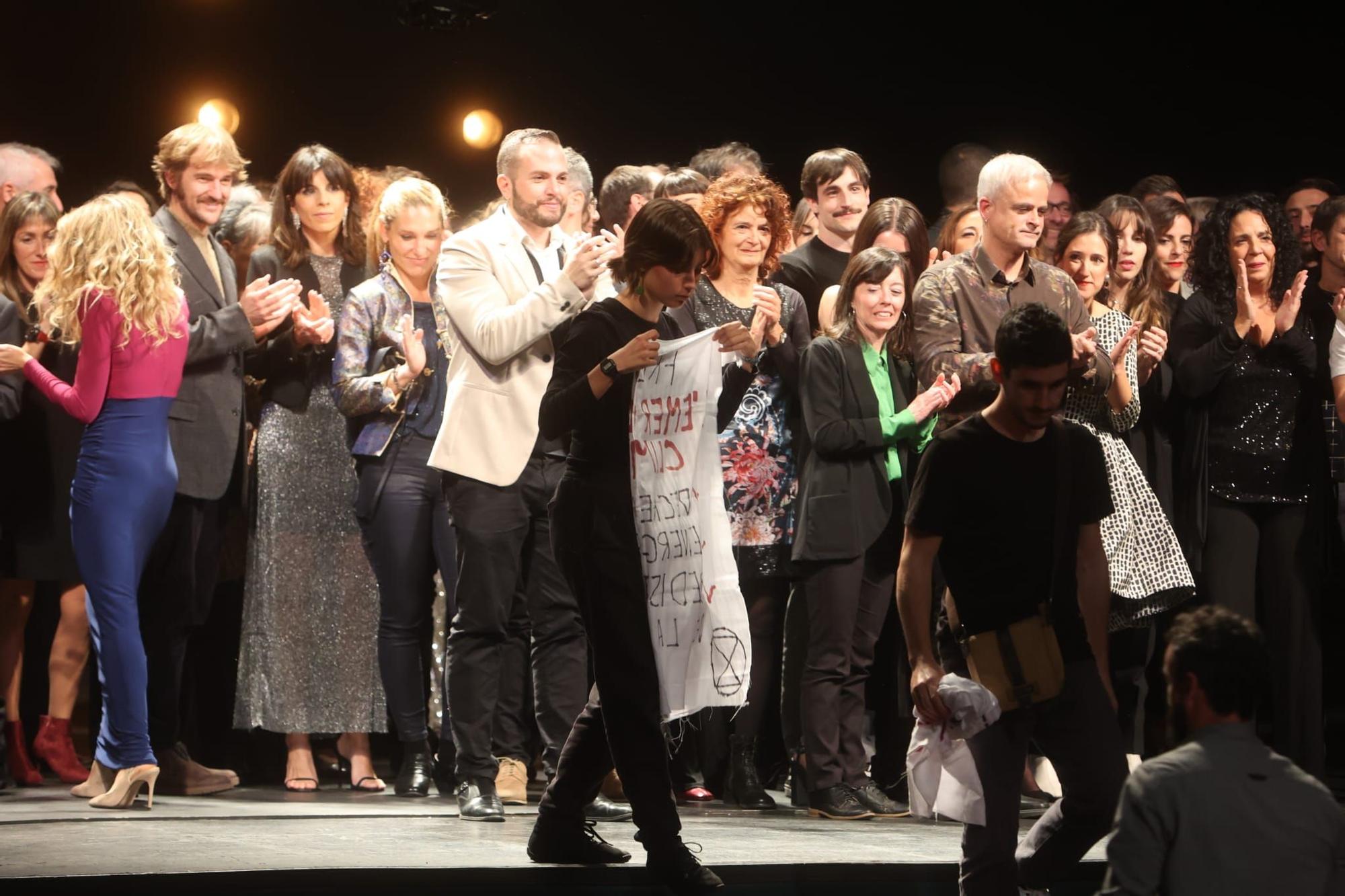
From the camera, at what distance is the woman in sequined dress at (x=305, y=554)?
19.4 feet

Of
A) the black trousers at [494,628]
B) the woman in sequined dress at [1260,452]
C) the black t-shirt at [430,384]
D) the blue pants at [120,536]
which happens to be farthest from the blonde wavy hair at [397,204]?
the woman in sequined dress at [1260,452]

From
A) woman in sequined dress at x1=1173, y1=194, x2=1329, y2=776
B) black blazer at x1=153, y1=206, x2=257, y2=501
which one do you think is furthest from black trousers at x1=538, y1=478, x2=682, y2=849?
woman in sequined dress at x1=1173, y1=194, x2=1329, y2=776

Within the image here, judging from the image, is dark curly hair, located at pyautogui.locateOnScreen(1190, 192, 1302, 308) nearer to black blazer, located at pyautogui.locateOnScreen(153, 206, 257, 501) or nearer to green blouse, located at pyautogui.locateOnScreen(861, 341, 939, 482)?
green blouse, located at pyautogui.locateOnScreen(861, 341, 939, 482)

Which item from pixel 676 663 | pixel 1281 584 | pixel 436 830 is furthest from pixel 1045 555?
pixel 1281 584

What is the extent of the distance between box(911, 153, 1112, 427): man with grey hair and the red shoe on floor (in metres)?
1.43

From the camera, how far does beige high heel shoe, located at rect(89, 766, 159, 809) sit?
507 centimetres

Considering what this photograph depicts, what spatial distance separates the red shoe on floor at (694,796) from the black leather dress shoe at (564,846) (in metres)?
1.44

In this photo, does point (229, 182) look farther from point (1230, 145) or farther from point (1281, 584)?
point (1230, 145)

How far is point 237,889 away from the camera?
3932 mm

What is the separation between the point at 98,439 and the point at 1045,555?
2880 mm

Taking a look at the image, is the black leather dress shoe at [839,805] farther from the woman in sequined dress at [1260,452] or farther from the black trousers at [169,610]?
the black trousers at [169,610]

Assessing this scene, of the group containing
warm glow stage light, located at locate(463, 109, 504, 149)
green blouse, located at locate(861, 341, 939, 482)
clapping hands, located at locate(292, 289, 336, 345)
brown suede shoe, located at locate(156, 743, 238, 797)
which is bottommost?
brown suede shoe, located at locate(156, 743, 238, 797)

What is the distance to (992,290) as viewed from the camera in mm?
5516

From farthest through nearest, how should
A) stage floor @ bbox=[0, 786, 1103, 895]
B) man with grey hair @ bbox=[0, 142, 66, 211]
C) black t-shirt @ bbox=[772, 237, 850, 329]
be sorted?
man with grey hair @ bbox=[0, 142, 66, 211] → black t-shirt @ bbox=[772, 237, 850, 329] → stage floor @ bbox=[0, 786, 1103, 895]
